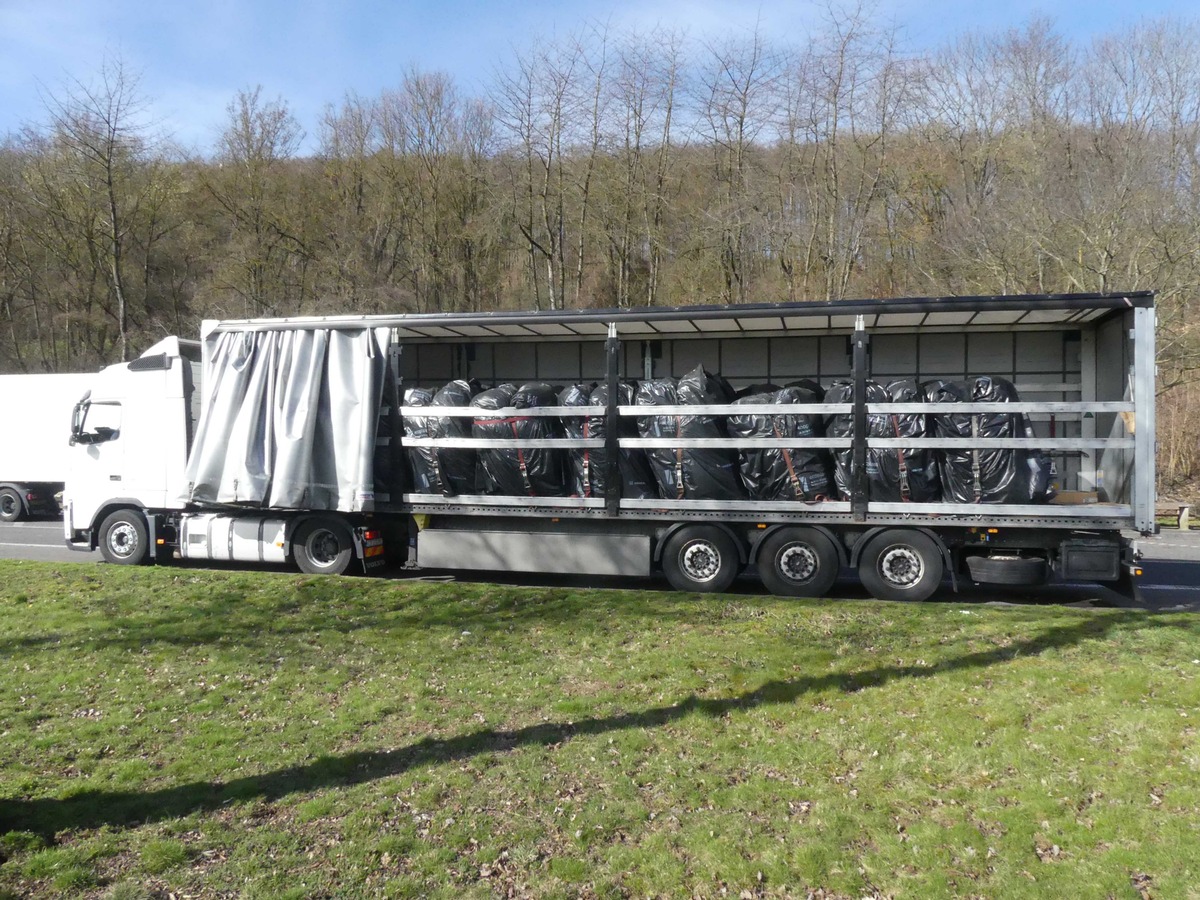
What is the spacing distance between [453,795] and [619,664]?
2297 mm

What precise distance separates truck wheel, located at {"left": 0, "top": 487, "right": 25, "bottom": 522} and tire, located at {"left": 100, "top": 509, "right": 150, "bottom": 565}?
1121 cm

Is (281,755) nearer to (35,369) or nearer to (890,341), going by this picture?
(890,341)

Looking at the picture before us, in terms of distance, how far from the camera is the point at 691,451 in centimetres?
983

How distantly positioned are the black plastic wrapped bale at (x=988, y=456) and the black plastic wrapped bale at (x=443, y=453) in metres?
5.23

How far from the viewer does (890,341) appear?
1131 centimetres

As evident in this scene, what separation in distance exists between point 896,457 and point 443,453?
509 cm

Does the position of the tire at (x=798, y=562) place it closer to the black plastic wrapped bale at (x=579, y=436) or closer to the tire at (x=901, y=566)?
the tire at (x=901, y=566)

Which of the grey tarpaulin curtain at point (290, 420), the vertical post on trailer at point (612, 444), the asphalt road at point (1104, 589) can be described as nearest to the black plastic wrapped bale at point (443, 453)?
the grey tarpaulin curtain at point (290, 420)

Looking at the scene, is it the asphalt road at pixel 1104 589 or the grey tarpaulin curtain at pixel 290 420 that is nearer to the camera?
the asphalt road at pixel 1104 589

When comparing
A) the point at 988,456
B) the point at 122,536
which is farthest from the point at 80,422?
the point at 988,456

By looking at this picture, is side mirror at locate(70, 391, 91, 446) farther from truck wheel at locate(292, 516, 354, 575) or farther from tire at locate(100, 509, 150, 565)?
truck wheel at locate(292, 516, 354, 575)

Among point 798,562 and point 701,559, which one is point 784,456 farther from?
point 701,559

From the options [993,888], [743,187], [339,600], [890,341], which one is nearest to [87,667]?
[339,600]

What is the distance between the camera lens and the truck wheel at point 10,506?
21016 millimetres
